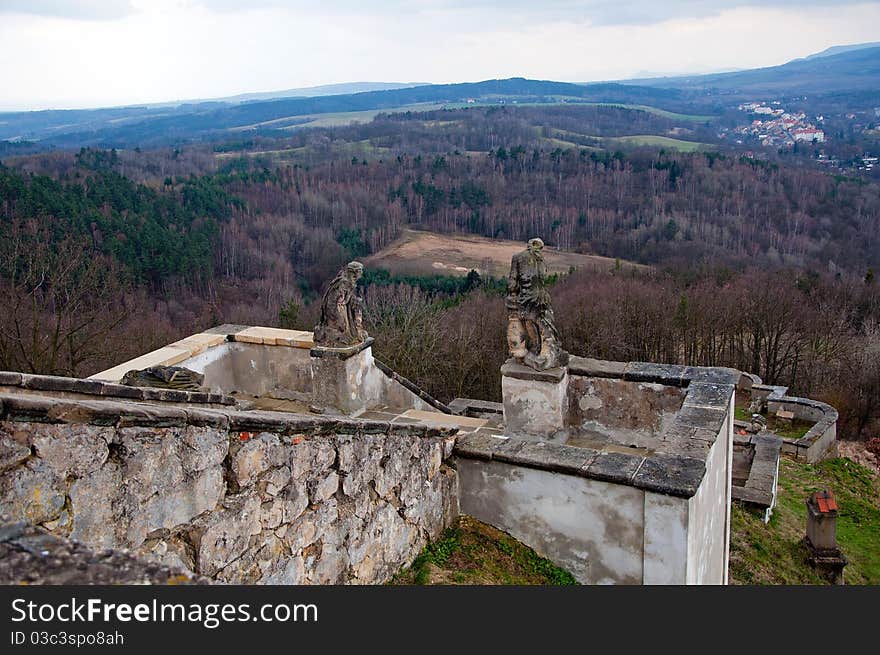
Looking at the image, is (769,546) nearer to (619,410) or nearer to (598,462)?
(619,410)

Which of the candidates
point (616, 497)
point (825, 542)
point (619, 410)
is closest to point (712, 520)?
point (619, 410)

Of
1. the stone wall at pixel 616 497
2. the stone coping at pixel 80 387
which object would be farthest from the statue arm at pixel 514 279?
the stone coping at pixel 80 387

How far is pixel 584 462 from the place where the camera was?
7992 mm

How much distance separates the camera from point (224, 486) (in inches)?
207

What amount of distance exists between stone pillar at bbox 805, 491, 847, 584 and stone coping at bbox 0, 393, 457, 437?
13960mm

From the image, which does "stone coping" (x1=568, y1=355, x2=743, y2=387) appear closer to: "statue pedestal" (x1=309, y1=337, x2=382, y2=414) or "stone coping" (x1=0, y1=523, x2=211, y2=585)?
"statue pedestal" (x1=309, y1=337, x2=382, y2=414)

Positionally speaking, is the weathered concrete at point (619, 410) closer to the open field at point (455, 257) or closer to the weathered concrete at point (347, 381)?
the weathered concrete at point (347, 381)

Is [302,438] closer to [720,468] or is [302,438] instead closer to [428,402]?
[720,468]

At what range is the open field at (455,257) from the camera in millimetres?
85500

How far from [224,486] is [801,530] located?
18066mm

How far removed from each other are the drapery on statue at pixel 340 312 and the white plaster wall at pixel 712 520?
575 centimetres

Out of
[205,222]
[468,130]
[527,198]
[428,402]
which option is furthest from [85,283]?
[468,130]

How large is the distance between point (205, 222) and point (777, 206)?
83695 millimetres

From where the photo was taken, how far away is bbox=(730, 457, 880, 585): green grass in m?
15.2
